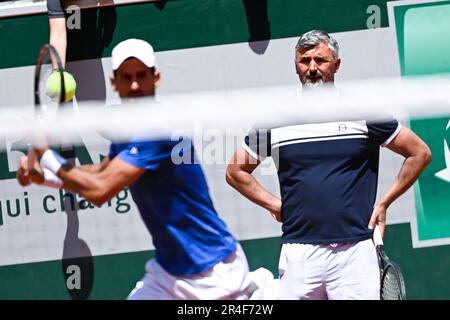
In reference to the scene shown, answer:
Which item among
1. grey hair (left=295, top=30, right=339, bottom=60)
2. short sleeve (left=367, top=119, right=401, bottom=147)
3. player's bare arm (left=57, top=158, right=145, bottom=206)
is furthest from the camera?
grey hair (left=295, top=30, right=339, bottom=60)

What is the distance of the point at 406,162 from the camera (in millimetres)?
5141

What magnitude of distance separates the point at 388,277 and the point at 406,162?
0.57 metres

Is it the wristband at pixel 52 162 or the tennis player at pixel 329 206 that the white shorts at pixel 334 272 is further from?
the wristband at pixel 52 162

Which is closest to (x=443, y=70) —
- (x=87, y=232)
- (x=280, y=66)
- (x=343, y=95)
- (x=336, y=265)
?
(x=280, y=66)

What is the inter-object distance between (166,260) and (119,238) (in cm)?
210

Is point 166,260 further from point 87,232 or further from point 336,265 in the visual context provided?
point 87,232

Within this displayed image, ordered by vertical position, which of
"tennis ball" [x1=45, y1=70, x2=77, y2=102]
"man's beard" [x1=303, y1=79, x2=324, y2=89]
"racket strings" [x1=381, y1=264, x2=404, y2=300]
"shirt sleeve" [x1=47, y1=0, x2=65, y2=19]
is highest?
"shirt sleeve" [x1=47, y1=0, x2=65, y2=19]

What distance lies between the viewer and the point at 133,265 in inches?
246

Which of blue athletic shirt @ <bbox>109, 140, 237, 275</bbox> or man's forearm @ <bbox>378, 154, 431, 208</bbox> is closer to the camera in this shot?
blue athletic shirt @ <bbox>109, 140, 237, 275</bbox>

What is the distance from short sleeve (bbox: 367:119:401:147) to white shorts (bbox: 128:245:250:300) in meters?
1.09

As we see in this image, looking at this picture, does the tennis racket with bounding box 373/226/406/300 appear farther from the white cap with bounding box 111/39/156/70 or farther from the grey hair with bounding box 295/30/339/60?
the white cap with bounding box 111/39/156/70

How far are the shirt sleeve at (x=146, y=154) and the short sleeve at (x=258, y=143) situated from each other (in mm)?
1064

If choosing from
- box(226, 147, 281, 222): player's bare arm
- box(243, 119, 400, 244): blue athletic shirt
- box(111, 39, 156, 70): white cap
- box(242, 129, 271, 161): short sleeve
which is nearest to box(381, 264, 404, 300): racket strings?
box(243, 119, 400, 244): blue athletic shirt

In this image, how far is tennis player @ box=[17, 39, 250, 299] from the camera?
402 centimetres
